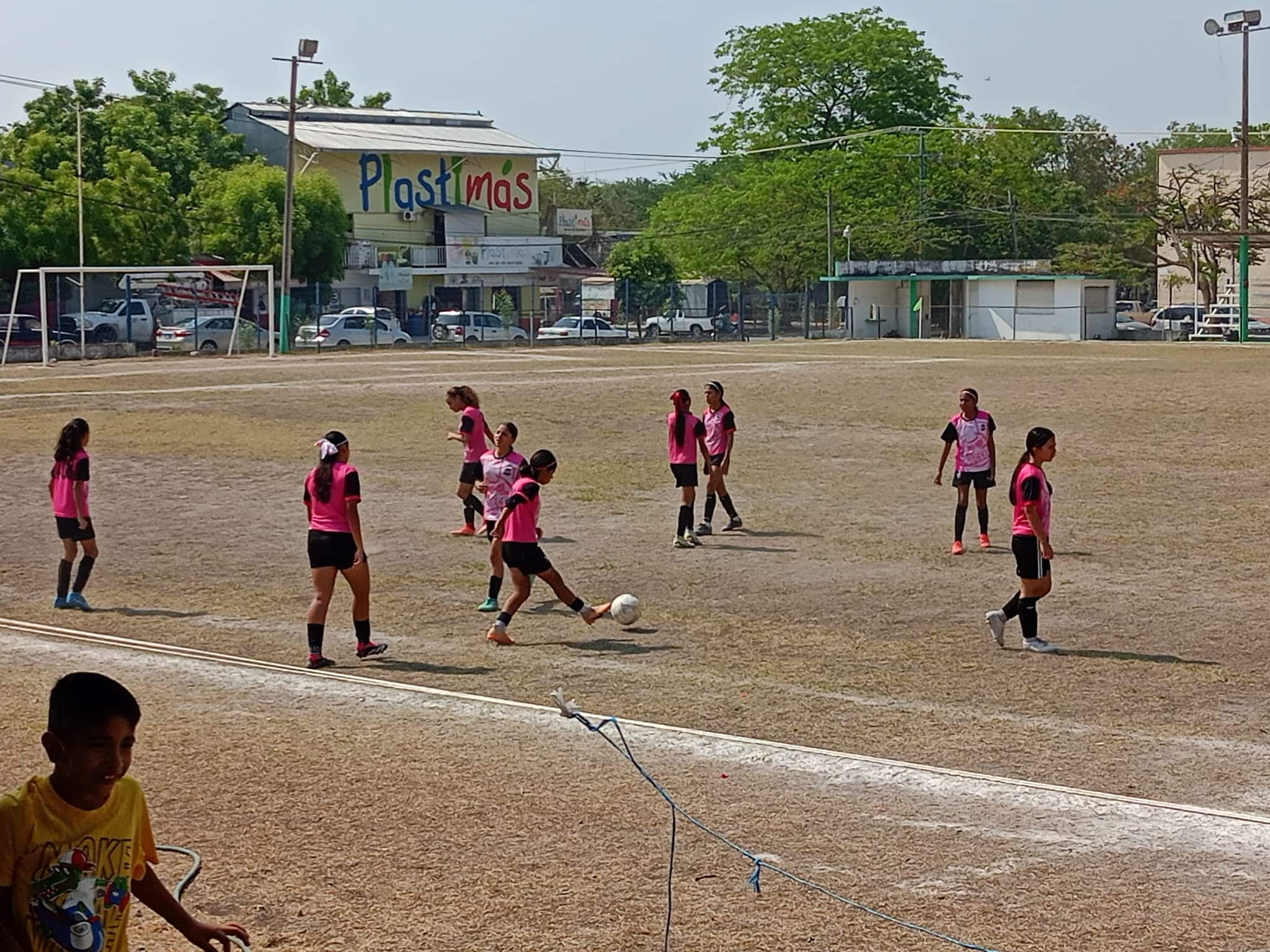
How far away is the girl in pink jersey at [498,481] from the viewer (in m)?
12.5

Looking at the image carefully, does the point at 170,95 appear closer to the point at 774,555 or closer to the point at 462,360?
the point at 462,360

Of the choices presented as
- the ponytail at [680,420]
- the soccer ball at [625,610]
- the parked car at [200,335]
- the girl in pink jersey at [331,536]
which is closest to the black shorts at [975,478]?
the ponytail at [680,420]

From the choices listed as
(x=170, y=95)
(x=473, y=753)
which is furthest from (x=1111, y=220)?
(x=473, y=753)

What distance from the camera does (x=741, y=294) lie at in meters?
73.1

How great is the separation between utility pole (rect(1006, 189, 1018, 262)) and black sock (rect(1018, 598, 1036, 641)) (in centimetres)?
7929

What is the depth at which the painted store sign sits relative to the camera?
78.1 meters

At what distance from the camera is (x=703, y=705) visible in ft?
31.7

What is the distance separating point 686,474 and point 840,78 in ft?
278

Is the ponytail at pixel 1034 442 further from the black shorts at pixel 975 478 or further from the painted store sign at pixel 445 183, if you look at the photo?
the painted store sign at pixel 445 183

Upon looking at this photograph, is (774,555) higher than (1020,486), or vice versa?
(1020,486)

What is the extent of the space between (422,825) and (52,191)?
182 ft

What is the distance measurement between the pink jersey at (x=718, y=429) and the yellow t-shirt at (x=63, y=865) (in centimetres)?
1323

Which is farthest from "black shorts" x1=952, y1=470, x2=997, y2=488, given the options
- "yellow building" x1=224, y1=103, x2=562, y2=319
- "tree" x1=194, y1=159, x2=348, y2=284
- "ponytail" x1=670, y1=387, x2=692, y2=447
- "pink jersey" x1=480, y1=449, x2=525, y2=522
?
"yellow building" x1=224, y1=103, x2=562, y2=319

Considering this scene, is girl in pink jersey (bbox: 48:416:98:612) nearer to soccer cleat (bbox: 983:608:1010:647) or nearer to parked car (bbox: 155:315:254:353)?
soccer cleat (bbox: 983:608:1010:647)
